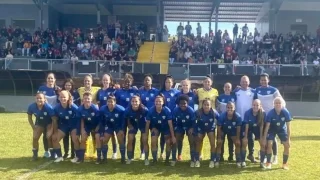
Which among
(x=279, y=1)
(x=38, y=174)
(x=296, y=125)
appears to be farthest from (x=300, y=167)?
(x=279, y=1)

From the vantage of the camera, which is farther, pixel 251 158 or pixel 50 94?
pixel 50 94

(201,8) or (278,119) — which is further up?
(201,8)

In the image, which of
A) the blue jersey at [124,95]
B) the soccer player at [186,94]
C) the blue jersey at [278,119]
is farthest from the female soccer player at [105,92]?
the blue jersey at [278,119]

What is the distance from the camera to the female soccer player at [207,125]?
31.8ft

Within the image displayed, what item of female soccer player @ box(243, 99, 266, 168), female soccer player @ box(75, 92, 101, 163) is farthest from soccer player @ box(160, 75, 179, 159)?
female soccer player @ box(243, 99, 266, 168)

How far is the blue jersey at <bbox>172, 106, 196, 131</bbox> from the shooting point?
32.0 feet

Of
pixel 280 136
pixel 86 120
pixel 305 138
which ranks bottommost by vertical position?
pixel 305 138

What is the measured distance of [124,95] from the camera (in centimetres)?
1066

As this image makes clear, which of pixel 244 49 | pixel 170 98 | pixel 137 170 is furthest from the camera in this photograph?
pixel 244 49

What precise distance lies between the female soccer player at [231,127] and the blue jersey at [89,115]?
2515 mm

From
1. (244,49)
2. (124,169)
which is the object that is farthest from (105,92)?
(244,49)

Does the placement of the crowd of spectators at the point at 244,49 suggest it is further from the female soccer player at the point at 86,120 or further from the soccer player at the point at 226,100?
the female soccer player at the point at 86,120

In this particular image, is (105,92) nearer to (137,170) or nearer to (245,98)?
(137,170)

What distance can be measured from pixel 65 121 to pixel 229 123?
3.37 metres
